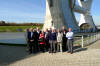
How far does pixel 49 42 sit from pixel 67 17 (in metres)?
19.5

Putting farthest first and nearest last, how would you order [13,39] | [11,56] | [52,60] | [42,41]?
[13,39]
[42,41]
[11,56]
[52,60]

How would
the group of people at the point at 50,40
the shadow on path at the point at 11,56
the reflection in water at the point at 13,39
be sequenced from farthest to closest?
the reflection in water at the point at 13,39 < the group of people at the point at 50,40 < the shadow on path at the point at 11,56

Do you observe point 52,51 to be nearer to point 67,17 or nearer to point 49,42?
point 49,42

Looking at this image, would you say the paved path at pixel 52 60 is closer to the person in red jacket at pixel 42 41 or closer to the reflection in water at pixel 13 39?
the person in red jacket at pixel 42 41

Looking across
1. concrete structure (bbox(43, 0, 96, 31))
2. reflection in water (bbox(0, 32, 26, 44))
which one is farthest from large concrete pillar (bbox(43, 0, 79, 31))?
reflection in water (bbox(0, 32, 26, 44))

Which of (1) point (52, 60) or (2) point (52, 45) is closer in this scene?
(1) point (52, 60)

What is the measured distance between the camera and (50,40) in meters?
8.00

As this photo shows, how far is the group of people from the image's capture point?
791 centimetres

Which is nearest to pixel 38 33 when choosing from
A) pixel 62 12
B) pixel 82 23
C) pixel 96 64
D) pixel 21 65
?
pixel 21 65

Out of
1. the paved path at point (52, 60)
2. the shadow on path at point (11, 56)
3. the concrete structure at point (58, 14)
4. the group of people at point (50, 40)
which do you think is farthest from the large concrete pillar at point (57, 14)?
the paved path at point (52, 60)

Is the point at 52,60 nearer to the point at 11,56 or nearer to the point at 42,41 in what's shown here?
the point at 42,41

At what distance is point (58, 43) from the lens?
27.0ft

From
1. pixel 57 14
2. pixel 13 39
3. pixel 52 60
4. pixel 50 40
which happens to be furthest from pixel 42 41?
pixel 57 14

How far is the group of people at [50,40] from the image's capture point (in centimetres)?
791
